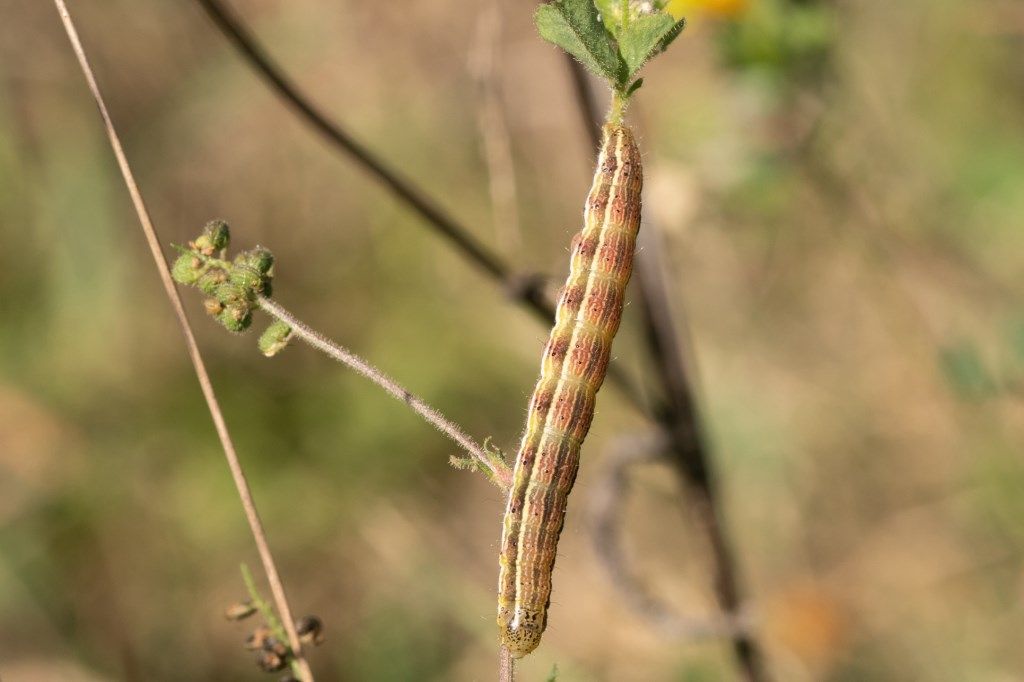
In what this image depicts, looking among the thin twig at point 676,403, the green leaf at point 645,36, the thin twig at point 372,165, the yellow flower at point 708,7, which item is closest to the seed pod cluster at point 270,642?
the thin twig at point 372,165

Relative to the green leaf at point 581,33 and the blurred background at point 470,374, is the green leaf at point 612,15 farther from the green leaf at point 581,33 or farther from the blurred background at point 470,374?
the blurred background at point 470,374

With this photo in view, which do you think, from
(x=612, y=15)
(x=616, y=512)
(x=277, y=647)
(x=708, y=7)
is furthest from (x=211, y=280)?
(x=708, y=7)

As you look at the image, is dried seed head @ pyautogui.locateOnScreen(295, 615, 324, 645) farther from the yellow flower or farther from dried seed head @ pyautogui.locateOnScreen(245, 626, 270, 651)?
the yellow flower

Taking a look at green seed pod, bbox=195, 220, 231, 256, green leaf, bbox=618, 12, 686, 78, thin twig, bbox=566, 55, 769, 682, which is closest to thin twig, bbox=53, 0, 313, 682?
green seed pod, bbox=195, 220, 231, 256

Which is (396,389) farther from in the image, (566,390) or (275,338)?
(566,390)

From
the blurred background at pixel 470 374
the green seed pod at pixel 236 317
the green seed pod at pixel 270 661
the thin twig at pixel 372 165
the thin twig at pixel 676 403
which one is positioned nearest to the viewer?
the green seed pod at pixel 236 317

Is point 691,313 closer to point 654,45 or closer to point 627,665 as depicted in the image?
point 627,665

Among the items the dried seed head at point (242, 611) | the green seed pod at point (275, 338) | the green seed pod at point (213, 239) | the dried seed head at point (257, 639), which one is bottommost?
the dried seed head at point (257, 639)
